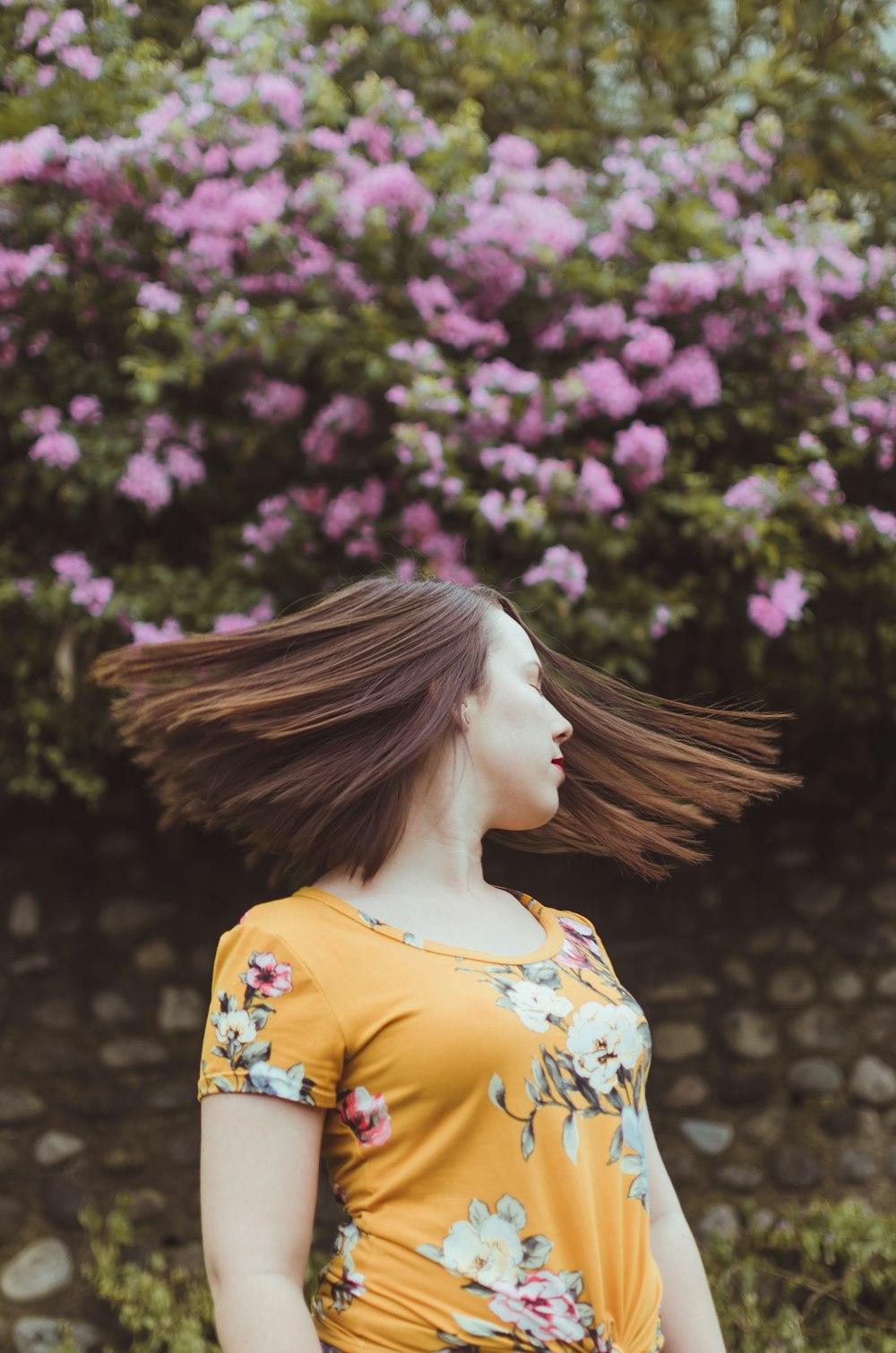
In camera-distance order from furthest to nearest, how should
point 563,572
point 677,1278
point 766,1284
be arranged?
point 766,1284, point 563,572, point 677,1278

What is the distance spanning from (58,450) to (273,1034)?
2.07 meters

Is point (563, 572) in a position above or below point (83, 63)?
below

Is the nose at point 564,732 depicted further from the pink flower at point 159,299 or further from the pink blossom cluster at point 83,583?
the pink flower at point 159,299

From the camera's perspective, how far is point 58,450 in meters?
2.98

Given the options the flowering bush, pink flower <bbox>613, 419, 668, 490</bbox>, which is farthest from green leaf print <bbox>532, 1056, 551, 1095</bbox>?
pink flower <bbox>613, 419, 668, 490</bbox>

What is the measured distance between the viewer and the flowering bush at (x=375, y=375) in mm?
2947

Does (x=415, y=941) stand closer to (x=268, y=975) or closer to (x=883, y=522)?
(x=268, y=975)

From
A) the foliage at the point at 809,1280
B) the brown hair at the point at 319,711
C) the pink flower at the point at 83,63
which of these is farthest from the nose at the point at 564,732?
the pink flower at the point at 83,63

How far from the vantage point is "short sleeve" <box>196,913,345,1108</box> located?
131 centimetres

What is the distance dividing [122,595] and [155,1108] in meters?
1.49

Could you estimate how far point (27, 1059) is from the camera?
334 centimetres

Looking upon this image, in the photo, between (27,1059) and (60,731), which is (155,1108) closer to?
(27,1059)

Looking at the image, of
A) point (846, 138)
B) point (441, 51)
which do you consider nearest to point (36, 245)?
point (441, 51)

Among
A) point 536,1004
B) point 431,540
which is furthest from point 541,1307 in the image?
point 431,540
